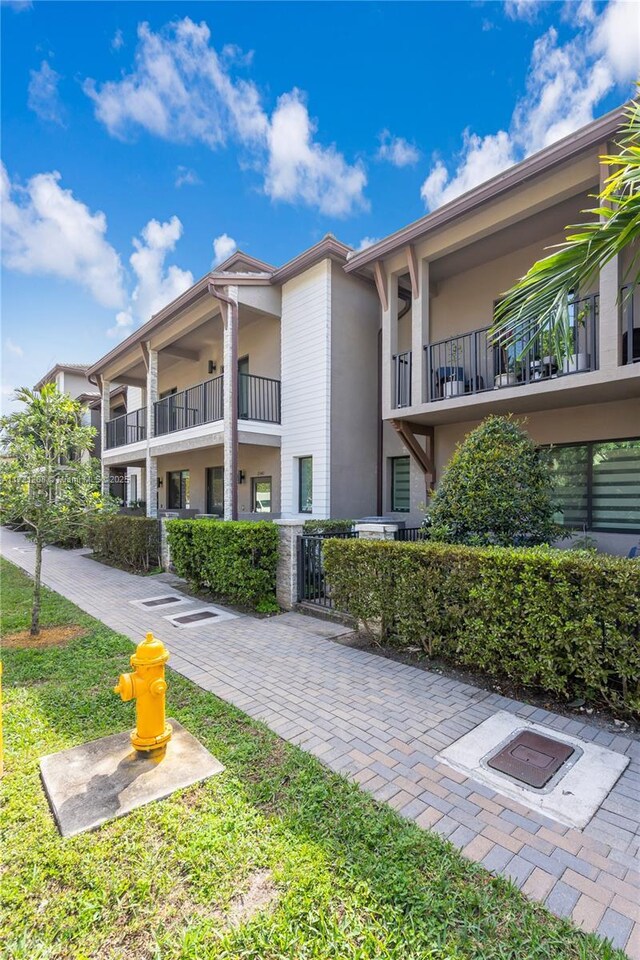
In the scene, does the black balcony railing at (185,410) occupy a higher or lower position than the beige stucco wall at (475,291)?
lower

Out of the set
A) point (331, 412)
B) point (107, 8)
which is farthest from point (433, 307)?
point (107, 8)

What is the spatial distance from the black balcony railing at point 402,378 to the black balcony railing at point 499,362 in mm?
530

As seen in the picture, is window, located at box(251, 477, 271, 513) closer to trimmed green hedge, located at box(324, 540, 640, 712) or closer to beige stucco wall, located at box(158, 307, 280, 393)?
beige stucco wall, located at box(158, 307, 280, 393)

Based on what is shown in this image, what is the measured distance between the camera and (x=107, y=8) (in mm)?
8375

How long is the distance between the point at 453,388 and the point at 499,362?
962 millimetres

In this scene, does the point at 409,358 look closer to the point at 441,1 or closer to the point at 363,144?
the point at 441,1

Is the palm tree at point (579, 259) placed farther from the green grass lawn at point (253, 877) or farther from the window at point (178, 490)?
the window at point (178, 490)

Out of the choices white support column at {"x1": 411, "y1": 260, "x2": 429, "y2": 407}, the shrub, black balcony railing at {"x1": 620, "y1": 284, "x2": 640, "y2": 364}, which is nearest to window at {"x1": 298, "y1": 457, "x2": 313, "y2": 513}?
white support column at {"x1": 411, "y1": 260, "x2": 429, "y2": 407}

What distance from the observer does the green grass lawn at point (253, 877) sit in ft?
6.37

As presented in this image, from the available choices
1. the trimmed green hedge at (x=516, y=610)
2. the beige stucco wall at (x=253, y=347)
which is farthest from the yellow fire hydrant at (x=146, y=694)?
the beige stucco wall at (x=253, y=347)

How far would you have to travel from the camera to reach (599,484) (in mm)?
8242

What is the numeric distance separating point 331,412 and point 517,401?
4.58 metres

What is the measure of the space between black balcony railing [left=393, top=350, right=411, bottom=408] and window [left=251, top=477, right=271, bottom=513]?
5.13 m

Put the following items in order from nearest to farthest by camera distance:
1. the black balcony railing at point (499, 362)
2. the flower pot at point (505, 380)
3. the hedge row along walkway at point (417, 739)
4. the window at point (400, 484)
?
the hedge row along walkway at point (417, 739)
the black balcony railing at point (499, 362)
the flower pot at point (505, 380)
the window at point (400, 484)
